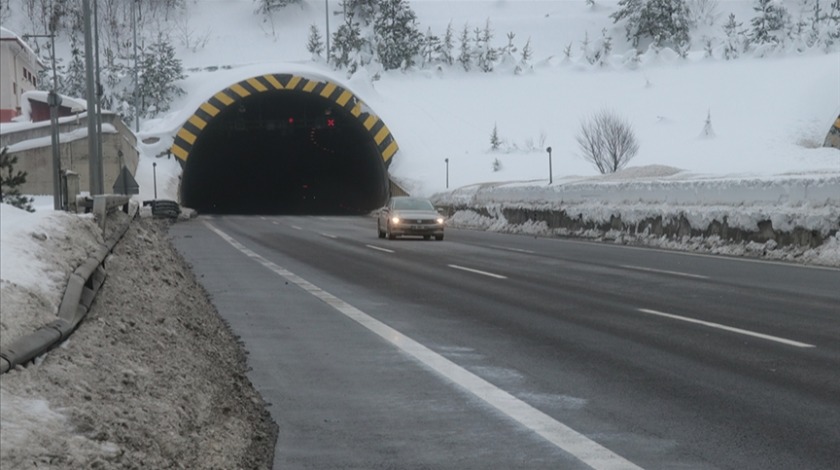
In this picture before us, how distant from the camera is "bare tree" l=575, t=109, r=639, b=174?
61.4m

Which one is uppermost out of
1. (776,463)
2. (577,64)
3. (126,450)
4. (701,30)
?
→ (701,30)

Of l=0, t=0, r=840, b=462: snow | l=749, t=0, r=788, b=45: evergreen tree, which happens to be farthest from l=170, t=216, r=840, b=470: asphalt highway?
l=749, t=0, r=788, b=45: evergreen tree

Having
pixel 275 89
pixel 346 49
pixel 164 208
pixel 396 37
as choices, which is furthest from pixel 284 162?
pixel 164 208

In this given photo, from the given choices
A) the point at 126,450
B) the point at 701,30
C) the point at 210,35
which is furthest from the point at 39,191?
the point at 701,30

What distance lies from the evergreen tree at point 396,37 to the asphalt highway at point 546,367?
72.7m

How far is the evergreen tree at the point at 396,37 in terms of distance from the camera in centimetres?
9038

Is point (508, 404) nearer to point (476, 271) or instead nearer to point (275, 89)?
point (476, 271)

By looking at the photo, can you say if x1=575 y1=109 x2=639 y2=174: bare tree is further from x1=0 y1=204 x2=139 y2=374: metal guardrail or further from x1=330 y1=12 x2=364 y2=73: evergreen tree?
x1=0 y1=204 x2=139 y2=374: metal guardrail

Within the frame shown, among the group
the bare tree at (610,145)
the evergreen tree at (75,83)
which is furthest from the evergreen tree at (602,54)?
the evergreen tree at (75,83)

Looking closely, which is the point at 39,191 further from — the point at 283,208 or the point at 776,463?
the point at 776,463

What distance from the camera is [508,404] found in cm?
725

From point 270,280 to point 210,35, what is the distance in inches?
5716

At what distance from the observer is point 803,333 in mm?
10523

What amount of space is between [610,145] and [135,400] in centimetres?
5786
